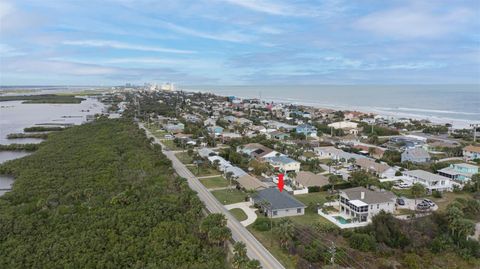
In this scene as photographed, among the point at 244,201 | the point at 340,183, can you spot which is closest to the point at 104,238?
the point at 244,201

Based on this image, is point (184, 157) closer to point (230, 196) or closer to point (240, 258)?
point (230, 196)

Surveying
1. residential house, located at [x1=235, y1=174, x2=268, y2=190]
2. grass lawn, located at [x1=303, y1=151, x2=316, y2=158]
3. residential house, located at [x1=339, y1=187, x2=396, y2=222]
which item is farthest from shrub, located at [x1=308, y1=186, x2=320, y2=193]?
grass lawn, located at [x1=303, y1=151, x2=316, y2=158]

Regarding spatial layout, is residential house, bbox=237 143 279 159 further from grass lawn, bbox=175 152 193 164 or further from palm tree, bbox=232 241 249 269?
palm tree, bbox=232 241 249 269

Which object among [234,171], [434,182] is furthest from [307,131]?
[434,182]

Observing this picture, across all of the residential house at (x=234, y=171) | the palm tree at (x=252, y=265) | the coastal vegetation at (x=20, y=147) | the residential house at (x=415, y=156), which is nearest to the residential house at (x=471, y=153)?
the residential house at (x=415, y=156)

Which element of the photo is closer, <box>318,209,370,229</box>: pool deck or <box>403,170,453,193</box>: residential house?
<box>318,209,370,229</box>: pool deck
